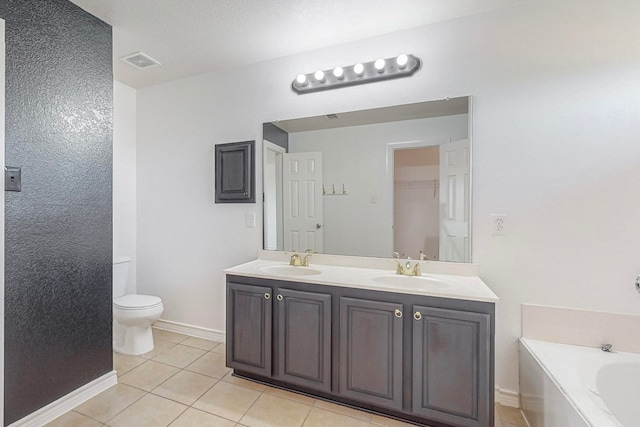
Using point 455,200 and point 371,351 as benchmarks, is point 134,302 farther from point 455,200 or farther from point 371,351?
point 455,200

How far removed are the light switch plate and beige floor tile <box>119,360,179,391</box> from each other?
1.39 metres

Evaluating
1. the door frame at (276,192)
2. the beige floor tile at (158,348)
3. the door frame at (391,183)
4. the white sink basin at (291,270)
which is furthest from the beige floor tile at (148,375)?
the door frame at (391,183)

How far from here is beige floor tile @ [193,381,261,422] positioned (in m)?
1.67

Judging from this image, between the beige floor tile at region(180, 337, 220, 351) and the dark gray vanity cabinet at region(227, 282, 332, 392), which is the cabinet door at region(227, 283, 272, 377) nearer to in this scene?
the dark gray vanity cabinet at region(227, 282, 332, 392)

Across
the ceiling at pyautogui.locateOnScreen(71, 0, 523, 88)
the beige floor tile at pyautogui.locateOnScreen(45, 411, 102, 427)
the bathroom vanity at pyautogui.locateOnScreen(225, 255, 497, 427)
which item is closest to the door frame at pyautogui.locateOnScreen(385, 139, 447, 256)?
the bathroom vanity at pyautogui.locateOnScreen(225, 255, 497, 427)

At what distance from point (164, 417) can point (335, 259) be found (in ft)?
4.56

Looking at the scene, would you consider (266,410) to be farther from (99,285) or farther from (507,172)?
(507,172)

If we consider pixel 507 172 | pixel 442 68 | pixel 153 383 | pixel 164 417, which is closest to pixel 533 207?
pixel 507 172

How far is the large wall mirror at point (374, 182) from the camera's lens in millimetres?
1903

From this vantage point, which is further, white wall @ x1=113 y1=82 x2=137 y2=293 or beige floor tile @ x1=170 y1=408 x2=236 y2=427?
white wall @ x1=113 y1=82 x2=137 y2=293

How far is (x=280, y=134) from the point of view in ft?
7.79

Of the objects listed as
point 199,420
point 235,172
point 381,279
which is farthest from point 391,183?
point 199,420

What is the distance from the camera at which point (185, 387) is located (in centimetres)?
192

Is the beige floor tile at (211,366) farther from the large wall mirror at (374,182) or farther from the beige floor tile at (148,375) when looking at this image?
the large wall mirror at (374,182)
